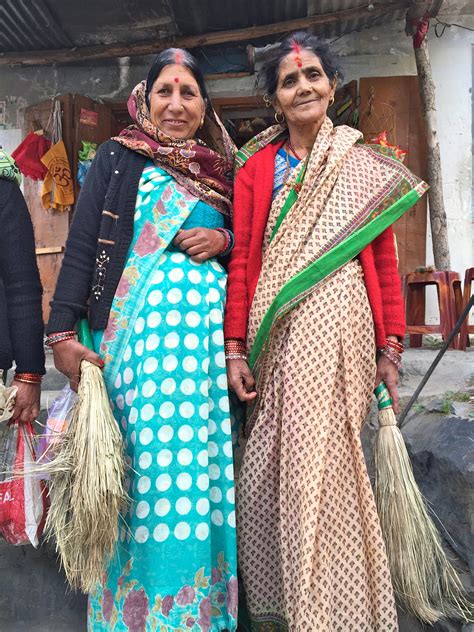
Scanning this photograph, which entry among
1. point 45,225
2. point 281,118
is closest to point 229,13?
point 45,225

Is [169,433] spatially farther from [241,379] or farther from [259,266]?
[259,266]

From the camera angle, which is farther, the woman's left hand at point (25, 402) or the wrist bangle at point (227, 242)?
the wrist bangle at point (227, 242)

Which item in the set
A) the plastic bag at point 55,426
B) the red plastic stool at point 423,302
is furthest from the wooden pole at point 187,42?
the plastic bag at point 55,426

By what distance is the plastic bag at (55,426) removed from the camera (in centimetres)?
175

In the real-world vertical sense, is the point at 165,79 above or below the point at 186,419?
above

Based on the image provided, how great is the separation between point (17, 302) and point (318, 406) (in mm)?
1092

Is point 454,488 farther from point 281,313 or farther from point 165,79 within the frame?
point 165,79

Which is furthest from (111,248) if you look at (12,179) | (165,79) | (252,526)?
(252,526)

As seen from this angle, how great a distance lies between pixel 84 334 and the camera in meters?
1.90

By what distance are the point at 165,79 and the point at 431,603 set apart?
7.14ft

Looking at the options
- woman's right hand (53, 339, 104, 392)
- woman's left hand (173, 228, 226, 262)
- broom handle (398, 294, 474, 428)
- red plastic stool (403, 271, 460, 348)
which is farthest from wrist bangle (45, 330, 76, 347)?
red plastic stool (403, 271, 460, 348)

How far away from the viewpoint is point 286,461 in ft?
5.76

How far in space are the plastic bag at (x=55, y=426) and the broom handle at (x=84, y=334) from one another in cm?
17

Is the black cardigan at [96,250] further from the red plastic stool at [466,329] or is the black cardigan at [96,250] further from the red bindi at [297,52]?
the red plastic stool at [466,329]
